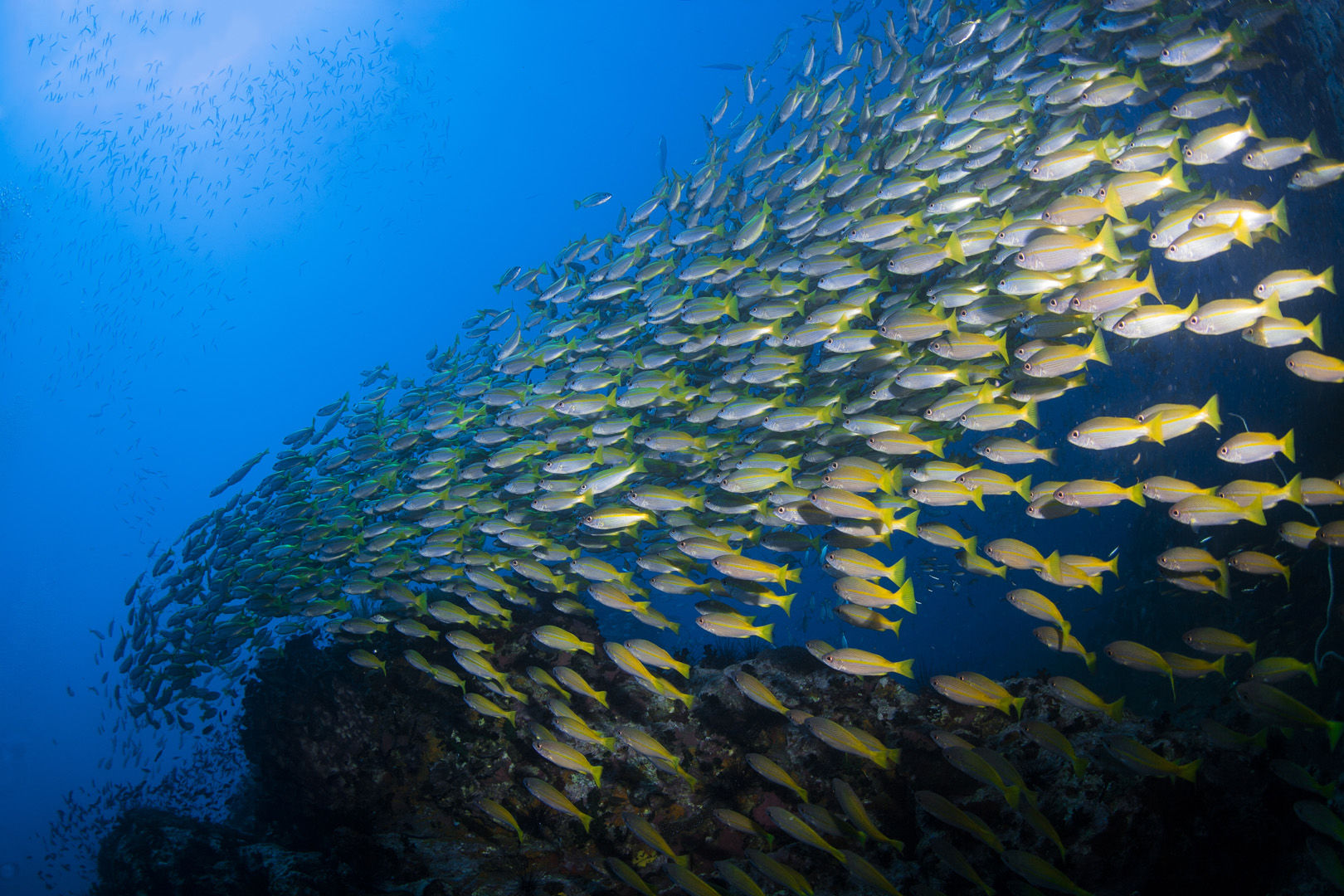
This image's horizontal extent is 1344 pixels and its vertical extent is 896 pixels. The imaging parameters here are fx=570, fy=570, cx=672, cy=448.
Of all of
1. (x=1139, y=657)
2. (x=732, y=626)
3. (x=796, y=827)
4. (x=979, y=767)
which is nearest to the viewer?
(x=979, y=767)

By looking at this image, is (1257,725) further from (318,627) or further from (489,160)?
(489,160)

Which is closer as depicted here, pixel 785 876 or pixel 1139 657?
pixel 785 876

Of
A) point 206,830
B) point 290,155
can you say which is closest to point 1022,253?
point 206,830

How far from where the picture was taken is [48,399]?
89000 millimetres

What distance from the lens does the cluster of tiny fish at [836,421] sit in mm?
4465

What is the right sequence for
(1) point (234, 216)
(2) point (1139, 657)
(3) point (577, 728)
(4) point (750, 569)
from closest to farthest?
(2) point (1139, 657), (3) point (577, 728), (4) point (750, 569), (1) point (234, 216)

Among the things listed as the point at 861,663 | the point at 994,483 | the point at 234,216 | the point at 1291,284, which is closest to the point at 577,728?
the point at 861,663

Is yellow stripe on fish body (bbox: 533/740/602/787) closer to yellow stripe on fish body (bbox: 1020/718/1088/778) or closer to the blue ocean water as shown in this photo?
yellow stripe on fish body (bbox: 1020/718/1088/778)

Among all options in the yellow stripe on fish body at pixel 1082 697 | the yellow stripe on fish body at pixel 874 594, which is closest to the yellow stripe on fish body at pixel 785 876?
the yellow stripe on fish body at pixel 874 594

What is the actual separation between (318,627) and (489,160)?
9819 cm

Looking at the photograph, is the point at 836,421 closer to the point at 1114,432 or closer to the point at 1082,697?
the point at 1114,432

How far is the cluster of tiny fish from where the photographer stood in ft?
14.6

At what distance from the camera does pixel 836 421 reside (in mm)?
6223

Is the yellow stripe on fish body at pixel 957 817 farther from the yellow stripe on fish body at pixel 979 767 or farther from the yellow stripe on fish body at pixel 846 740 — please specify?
the yellow stripe on fish body at pixel 846 740
